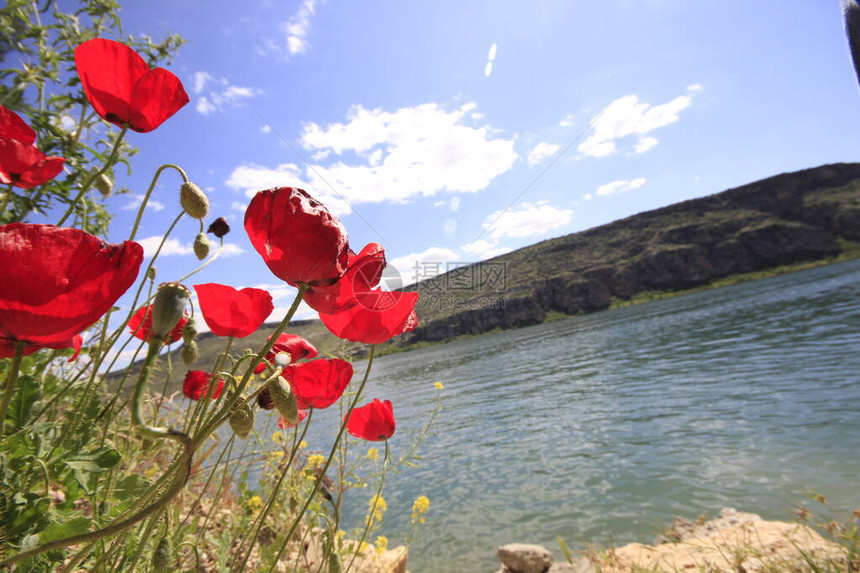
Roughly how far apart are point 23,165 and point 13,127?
0.25 feet

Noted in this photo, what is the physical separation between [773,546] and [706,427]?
5.57 meters

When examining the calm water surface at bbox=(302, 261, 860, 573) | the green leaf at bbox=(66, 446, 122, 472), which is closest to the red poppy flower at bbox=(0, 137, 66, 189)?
the green leaf at bbox=(66, 446, 122, 472)

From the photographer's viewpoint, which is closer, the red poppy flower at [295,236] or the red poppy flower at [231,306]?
the red poppy flower at [295,236]

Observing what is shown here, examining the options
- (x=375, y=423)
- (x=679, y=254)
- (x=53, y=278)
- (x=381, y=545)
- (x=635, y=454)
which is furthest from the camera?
(x=679, y=254)

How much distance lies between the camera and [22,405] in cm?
86

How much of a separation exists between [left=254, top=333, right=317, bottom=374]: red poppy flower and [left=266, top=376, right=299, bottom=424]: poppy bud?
0.23 m

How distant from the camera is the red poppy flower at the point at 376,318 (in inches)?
30.0

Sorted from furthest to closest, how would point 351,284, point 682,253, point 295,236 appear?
point 682,253, point 351,284, point 295,236

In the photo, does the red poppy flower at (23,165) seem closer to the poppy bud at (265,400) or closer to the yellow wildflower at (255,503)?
the poppy bud at (265,400)

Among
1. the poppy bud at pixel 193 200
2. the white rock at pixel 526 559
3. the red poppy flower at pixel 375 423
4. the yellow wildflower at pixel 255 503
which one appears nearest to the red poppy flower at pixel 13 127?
the poppy bud at pixel 193 200

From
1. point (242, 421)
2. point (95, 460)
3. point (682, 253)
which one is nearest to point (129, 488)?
point (95, 460)

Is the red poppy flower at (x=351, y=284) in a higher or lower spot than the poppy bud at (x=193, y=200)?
lower

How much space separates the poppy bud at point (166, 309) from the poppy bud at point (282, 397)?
0.23m

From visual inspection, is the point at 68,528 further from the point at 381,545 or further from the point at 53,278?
the point at 381,545
